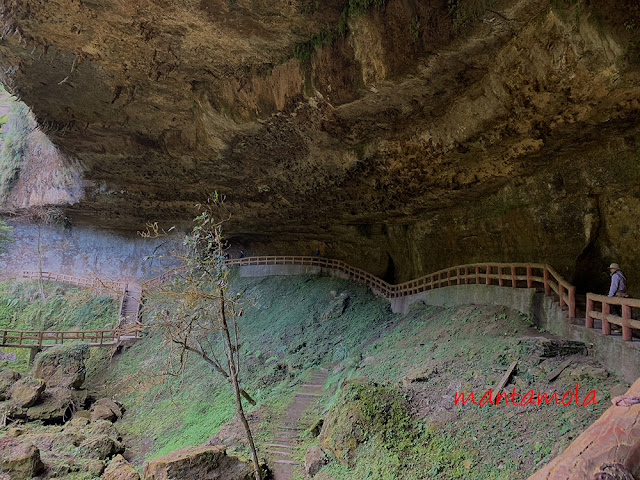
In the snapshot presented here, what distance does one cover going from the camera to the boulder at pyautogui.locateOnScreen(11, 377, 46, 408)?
13.2 metres

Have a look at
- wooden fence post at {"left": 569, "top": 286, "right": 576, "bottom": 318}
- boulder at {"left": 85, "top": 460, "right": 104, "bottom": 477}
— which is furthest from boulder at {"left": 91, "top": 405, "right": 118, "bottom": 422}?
wooden fence post at {"left": 569, "top": 286, "right": 576, "bottom": 318}

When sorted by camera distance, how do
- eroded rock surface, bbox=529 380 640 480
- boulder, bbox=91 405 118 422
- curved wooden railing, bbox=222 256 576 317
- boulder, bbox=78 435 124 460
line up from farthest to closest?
boulder, bbox=91 405 118 422 → boulder, bbox=78 435 124 460 → curved wooden railing, bbox=222 256 576 317 → eroded rock surface, bbox=529 380 640 480

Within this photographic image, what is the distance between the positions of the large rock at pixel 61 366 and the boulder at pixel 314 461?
11.7 m

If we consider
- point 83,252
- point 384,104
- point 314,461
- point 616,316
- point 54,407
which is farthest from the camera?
point 83,252

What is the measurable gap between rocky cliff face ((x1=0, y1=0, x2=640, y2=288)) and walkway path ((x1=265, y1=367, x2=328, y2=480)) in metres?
7.48

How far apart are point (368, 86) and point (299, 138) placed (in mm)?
4133

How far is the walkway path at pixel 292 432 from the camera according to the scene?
880 cm

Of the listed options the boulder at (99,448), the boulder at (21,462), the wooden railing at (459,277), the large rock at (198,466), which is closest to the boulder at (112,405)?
the boulder at (99,448)

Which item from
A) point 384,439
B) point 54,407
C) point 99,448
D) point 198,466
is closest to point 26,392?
point 54,407

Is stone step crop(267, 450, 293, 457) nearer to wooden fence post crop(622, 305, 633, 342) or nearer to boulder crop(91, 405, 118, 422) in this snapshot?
wooden fence post crop(622, 305, 633, 342)

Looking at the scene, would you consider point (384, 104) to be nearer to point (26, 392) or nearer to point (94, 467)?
point (94, 467)

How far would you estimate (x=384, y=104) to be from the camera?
402 inches

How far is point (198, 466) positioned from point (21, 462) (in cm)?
433

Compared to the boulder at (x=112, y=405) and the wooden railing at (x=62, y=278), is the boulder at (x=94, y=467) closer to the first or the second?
the boulder at (x=112, y=405)
